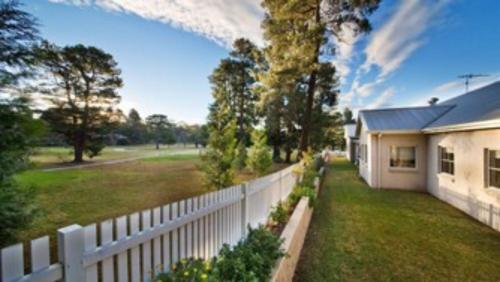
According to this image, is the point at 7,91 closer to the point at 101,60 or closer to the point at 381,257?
the point at 381,257

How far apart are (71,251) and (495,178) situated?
8361 millimetres

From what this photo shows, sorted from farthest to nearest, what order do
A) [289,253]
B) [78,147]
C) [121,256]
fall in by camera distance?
[78,147] → [289,253] → [121,256]

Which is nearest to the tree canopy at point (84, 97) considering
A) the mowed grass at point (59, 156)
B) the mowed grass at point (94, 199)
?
the mowed grass at point (59, 156)

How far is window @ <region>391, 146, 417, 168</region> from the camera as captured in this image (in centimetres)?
1035

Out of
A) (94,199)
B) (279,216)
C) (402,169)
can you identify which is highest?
(402,169)

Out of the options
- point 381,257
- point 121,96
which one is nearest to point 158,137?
point 121,96

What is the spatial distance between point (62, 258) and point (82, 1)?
29.5 ft

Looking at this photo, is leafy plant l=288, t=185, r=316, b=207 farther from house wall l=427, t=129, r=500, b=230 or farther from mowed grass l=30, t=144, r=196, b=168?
mowed grass l=30, t=144, r=196, b=168

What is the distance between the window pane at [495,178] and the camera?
5.70 metres

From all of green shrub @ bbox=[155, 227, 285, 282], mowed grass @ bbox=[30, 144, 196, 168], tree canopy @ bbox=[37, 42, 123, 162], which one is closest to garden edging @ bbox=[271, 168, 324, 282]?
green shrub @ bbox=[155, 227, 285, 282]

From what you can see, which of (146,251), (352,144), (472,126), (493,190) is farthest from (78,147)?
(493,190)

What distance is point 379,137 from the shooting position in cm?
1072

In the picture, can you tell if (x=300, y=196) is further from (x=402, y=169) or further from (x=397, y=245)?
(x=402, y=169)

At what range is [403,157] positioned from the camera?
34.4 feet
